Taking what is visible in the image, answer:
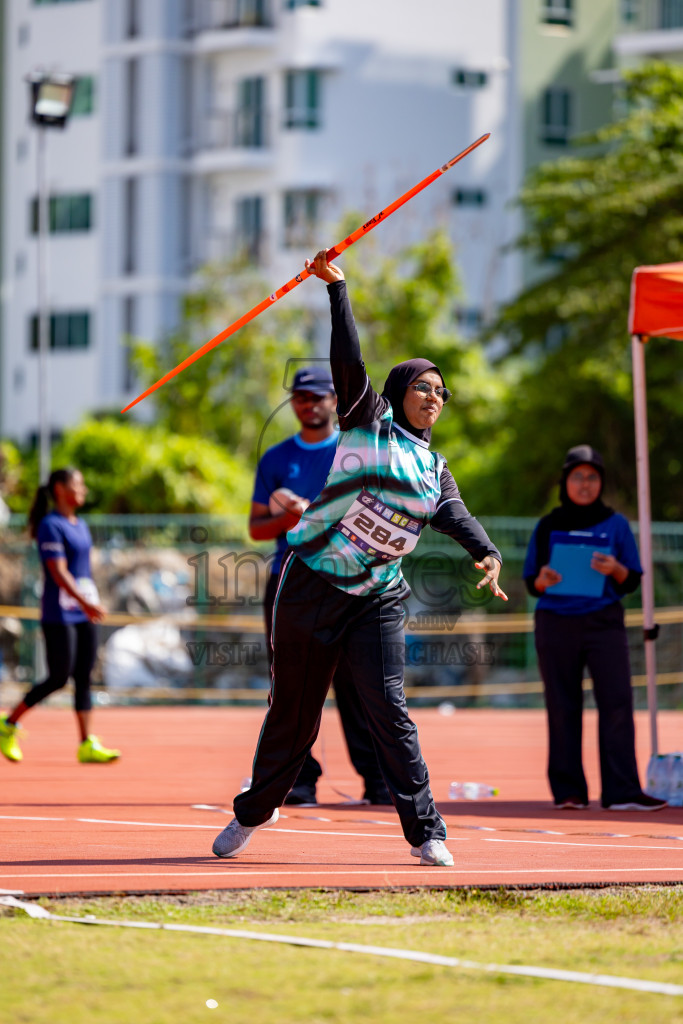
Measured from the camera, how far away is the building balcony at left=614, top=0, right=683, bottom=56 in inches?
1700

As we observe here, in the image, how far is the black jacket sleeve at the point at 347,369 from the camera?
20.4 ft

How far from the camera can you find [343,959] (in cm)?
498

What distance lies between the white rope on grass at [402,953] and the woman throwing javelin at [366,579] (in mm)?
1335

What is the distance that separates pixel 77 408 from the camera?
47.6m

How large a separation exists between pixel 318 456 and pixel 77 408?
3948cm

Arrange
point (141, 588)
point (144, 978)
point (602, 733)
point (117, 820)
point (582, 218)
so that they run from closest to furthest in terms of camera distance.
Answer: point (144, 978) → point (117, 820) → point (602, 733) → point (141, 588) → point (582, 218)

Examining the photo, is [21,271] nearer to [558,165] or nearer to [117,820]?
[558,165]

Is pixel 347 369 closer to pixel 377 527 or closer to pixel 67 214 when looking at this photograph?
pixel 377 527

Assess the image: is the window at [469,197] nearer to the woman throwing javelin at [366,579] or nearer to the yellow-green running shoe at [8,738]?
the yellow-green running shoe at [8,738]

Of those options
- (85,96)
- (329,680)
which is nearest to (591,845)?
(329,680)

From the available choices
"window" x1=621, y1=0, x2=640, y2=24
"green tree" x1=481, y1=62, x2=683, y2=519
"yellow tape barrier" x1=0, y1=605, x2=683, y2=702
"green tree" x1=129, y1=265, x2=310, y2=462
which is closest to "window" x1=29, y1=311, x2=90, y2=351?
"green tree" x1=129, y1=265, x2=310, y2=462

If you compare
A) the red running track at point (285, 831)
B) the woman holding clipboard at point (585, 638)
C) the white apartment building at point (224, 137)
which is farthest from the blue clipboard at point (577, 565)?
the white apartment building at point (224, 137)

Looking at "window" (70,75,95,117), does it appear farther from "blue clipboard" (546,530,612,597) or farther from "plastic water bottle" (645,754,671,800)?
"plastic water bottle" (645,754,671,800)

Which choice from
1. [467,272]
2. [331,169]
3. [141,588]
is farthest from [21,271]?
[141,588]
